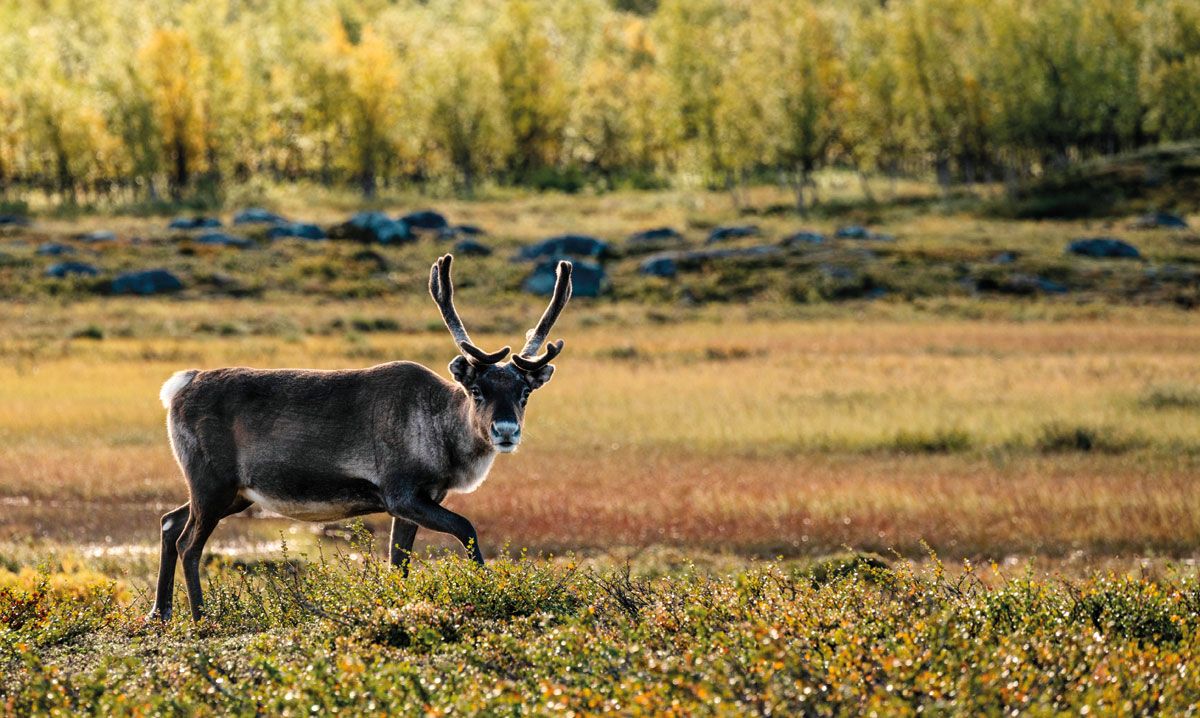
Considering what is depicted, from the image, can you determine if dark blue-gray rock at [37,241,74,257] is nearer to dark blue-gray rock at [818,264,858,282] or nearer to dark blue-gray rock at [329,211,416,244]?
dark blue-gray rock at [329,211,416,244]

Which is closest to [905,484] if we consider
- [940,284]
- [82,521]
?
[82,521]

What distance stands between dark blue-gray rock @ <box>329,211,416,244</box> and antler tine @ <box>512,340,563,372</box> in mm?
67704

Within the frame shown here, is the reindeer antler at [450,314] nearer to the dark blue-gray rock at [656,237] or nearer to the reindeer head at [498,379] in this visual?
the reindeer head at [498,379]

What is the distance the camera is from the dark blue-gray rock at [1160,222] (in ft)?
274

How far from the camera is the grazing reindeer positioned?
37.1 feet

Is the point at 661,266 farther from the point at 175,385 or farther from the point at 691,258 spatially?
the point at 175,385

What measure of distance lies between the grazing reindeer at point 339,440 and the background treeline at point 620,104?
85734 mm

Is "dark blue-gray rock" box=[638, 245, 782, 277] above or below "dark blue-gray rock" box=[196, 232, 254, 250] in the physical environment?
below

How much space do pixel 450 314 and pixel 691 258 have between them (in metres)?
58.0

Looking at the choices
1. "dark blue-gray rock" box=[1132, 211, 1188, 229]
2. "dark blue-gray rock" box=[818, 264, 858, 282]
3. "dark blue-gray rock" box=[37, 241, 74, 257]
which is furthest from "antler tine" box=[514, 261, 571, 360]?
"dark blue-gray rock" box=[1132, 211, 1188, 229]

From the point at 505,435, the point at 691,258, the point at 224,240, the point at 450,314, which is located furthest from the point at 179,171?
the point at 505,435

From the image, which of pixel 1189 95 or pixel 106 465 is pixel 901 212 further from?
pixel 106 465

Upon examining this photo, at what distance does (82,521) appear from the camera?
20750 mm

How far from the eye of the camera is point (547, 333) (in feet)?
38.2
